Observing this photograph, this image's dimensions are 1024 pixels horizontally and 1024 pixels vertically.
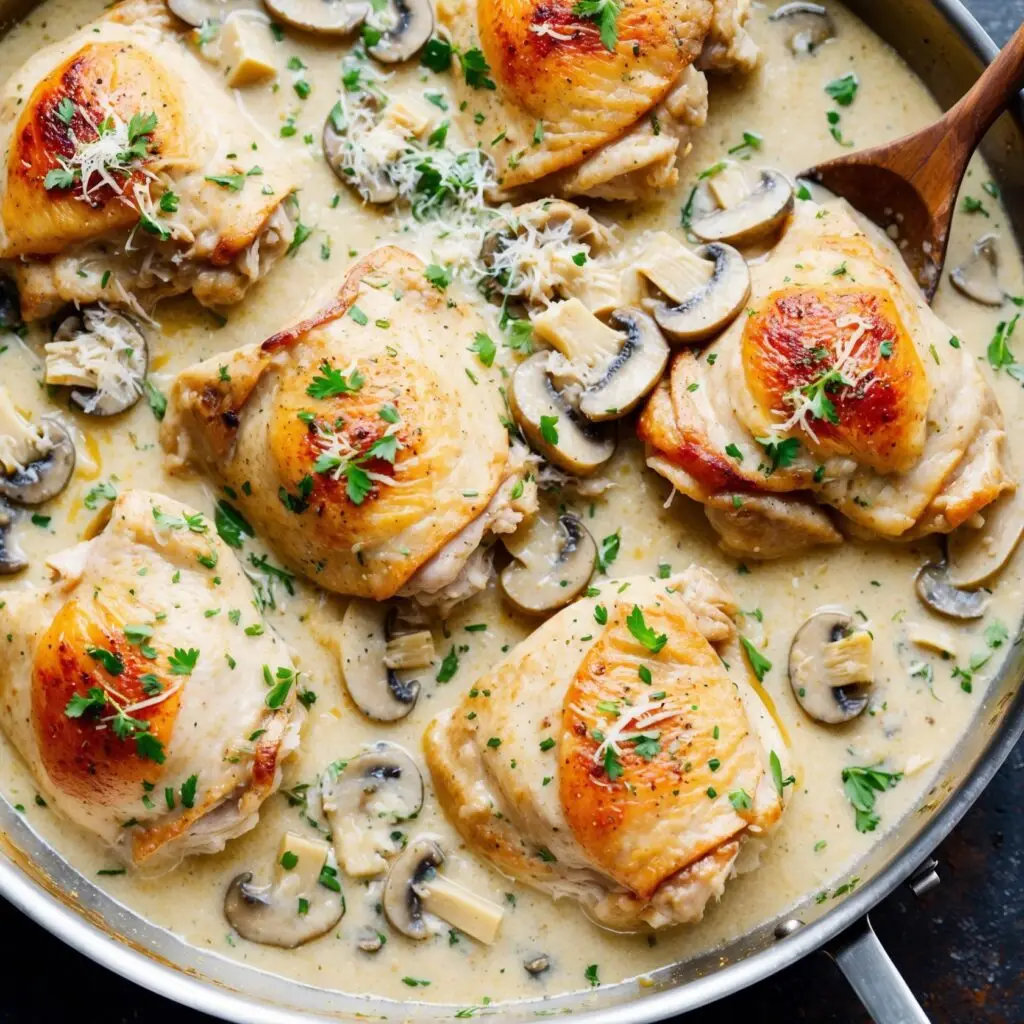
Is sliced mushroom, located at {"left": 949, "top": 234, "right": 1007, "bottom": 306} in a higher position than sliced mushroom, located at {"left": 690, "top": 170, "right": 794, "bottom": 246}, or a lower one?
lower

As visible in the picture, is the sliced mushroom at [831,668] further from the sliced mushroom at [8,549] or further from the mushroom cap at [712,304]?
the sliced mushroom at [8,549]

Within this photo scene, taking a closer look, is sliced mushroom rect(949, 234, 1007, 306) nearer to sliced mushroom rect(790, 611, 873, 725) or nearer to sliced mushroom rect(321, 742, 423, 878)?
sliced mushroom rect(790, 611, 873, 725)

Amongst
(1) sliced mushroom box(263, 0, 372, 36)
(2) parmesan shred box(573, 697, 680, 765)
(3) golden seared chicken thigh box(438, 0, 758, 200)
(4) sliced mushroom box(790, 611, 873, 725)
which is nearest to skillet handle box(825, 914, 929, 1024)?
(4) sliced mushroom box(790, 611, 873, 725)

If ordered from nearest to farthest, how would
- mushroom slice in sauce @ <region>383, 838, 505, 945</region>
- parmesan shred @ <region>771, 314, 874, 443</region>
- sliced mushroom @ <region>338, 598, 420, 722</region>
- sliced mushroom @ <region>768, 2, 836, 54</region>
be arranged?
parmesan shred @ <region>771, 314, 874, 443</region> < mushroom slice in sauce @ <region>383, 838, 505, 945</region> < sliced mushroom @ <region>338, 598, 420, 722</region> < sliced mushroom @ <region>768, 2, 836, 54</region>

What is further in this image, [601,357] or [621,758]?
[601,357]

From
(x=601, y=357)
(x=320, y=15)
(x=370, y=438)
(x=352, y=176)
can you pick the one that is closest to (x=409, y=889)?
(x=370, y=438)

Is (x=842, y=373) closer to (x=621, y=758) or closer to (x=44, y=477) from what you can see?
(x=621, y=758)

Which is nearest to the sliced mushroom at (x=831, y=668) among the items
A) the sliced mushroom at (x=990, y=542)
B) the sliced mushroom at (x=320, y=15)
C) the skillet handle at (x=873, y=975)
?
the sliced mushroom at (x=990, y=542)
